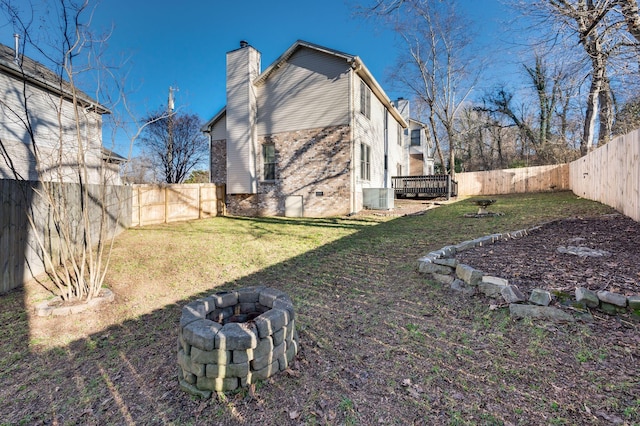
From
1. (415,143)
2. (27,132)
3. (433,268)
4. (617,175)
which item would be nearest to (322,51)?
(617,175)

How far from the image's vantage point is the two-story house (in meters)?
12.0

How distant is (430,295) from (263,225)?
7.58 m

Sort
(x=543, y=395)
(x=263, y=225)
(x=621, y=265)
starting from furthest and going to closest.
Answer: (x=263, y=225), (x=621, y=265), (x=543, y=395)

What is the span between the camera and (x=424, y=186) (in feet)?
54.0

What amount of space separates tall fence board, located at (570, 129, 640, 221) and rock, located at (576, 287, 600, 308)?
15.3 feet

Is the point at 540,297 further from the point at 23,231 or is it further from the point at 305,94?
the point at 305,94

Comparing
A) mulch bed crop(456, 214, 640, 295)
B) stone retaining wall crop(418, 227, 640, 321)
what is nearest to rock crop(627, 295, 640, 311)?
stone retaining wall crop(418, 227, 640, 321)

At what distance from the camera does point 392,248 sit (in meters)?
6.18

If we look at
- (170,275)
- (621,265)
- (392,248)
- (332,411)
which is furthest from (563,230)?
(170,275)

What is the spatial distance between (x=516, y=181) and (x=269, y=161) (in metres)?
16.4

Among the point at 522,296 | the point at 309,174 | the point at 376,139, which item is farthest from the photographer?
the point at 376,139

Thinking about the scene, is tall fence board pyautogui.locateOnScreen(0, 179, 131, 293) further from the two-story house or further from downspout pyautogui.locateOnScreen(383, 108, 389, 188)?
downspout pyautogui.locateOnScreen(383, 108, 389, 188)

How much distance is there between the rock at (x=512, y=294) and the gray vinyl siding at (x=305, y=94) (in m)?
9.70

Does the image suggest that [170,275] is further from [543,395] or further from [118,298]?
[543,395]
